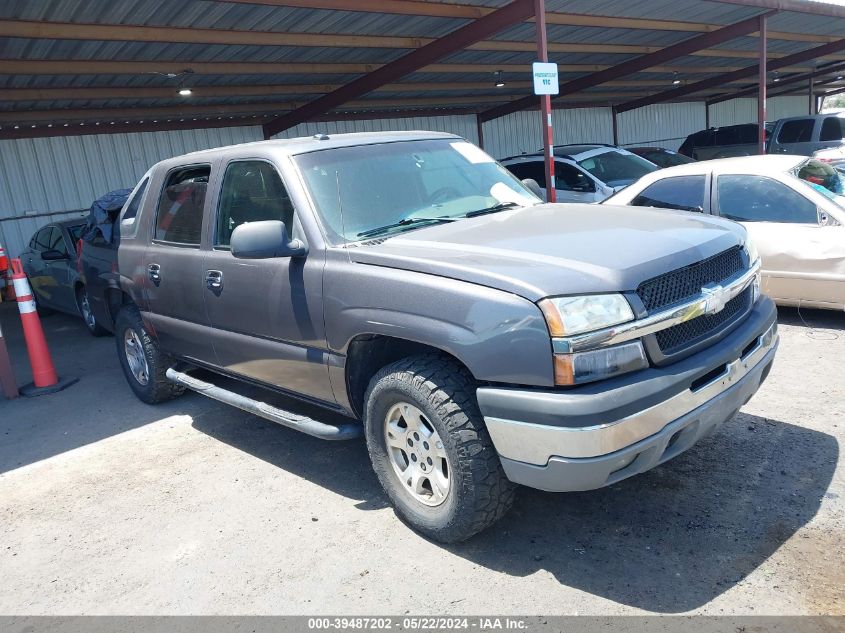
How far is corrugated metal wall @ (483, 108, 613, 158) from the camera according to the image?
2170 cm

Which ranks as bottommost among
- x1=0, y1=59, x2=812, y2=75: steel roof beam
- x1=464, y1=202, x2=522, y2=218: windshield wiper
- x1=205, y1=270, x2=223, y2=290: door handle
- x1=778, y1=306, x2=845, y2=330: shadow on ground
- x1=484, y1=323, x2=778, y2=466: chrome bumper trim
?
x1=778, y1=306, x2=845, y2=330: shadow on ground

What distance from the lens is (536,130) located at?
75.2 feet

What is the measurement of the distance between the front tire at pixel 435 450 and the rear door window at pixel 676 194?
454 centimetres

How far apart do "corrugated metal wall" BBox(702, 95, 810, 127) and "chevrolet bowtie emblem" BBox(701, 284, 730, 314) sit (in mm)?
29297

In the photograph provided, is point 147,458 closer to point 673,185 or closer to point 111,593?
point 111,593

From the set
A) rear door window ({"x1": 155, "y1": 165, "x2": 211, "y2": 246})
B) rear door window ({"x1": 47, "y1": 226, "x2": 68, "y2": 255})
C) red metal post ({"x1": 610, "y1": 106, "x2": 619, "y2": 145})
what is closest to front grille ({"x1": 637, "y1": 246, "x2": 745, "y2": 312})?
rear door window ({"x1": 155, "y1": 165, "x2": 211, "y2": 246})

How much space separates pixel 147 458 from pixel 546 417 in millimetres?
3284

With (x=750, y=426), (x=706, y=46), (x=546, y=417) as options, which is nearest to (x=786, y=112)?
(x=706, y=46)

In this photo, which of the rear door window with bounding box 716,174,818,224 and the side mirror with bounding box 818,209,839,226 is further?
the rear door window with bounding box 716,174,818,224

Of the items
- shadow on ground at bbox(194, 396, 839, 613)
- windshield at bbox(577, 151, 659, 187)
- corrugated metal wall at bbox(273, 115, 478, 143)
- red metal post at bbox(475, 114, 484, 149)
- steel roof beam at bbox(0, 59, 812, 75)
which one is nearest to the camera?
shadow on ground at bbox(194, 396, 839, 613)

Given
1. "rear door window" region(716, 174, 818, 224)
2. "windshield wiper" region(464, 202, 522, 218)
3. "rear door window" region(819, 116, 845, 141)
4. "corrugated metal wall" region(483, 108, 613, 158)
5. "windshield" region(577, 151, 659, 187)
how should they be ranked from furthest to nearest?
"corrugated metal wall" region(483, 108, 613, 158) < "rear door window" region(819, 116, 845, 141) < "windshield" region(577, 151, 659, 187) < "rear door window" region(716, 174, 818, 224) < "windshield wiper" region(464, 202, 522, 218)

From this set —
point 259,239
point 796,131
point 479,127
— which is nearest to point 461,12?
point 259,239

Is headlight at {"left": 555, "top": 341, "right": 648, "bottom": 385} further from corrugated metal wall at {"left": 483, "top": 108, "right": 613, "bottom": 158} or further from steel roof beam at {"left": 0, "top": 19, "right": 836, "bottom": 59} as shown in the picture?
corrugated metal wall at {"left": 483, "top": 108, "right": 613, "bottom": 158}

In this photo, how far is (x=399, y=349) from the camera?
3.64 metres
